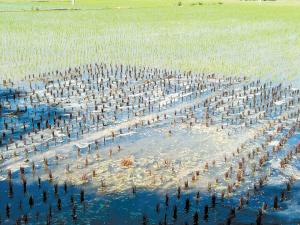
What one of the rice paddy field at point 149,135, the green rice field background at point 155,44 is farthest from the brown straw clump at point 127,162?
the green rice field background at point 155,44

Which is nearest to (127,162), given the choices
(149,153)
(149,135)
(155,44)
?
(149,153)

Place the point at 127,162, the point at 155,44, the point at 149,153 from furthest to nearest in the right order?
the point at 155,44 → the point at 149,153 → the point at 127,162

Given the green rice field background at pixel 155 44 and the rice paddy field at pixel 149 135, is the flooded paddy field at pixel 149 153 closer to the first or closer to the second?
the rice paddy field at pixel 149 135

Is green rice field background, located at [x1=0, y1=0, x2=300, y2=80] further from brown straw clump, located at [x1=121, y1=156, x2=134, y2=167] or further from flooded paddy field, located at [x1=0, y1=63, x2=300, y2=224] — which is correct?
brown straw clump, located at [x1=121, y1=156, x2=134, y2=167]

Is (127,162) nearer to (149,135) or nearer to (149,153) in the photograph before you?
(149,153)

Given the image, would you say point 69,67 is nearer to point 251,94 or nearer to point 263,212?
point 251,94
